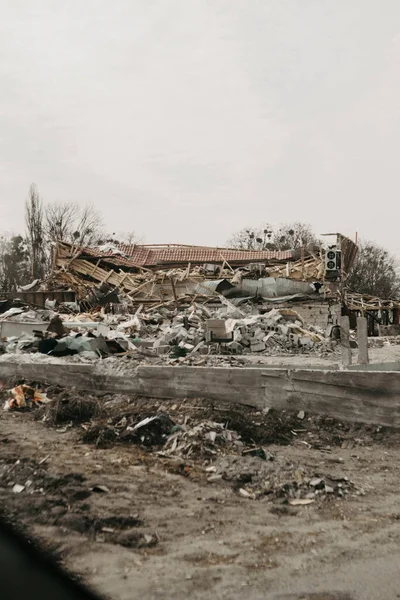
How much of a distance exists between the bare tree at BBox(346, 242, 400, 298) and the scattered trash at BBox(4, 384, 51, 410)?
49398mm

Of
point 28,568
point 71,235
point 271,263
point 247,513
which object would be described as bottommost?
point 247,513

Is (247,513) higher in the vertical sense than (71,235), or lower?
lower

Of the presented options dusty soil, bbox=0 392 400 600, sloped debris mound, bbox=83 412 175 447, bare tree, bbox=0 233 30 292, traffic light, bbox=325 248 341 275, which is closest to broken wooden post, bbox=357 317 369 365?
traffic light, bbox=325 248 341 275

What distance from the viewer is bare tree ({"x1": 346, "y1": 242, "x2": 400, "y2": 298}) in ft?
183

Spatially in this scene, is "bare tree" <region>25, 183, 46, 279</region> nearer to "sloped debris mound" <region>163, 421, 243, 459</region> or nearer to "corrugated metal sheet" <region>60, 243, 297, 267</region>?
"corrugated metal sheet" <region>60, 243, 297, 267</region>

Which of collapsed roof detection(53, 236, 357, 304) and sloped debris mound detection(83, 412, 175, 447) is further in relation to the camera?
collapsed roof detection(53, 236, 357, 304)

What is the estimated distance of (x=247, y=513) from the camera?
420cm

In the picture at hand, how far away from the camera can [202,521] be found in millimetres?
4004

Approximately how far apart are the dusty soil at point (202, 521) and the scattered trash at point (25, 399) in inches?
74.5

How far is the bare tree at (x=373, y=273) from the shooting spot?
55656 mm

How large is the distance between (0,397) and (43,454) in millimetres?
3550

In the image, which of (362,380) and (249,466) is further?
(362,380)

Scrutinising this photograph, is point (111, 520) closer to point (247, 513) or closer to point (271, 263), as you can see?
point (247, 513)

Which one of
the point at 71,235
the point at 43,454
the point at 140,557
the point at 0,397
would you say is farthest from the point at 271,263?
the point at 71,235
